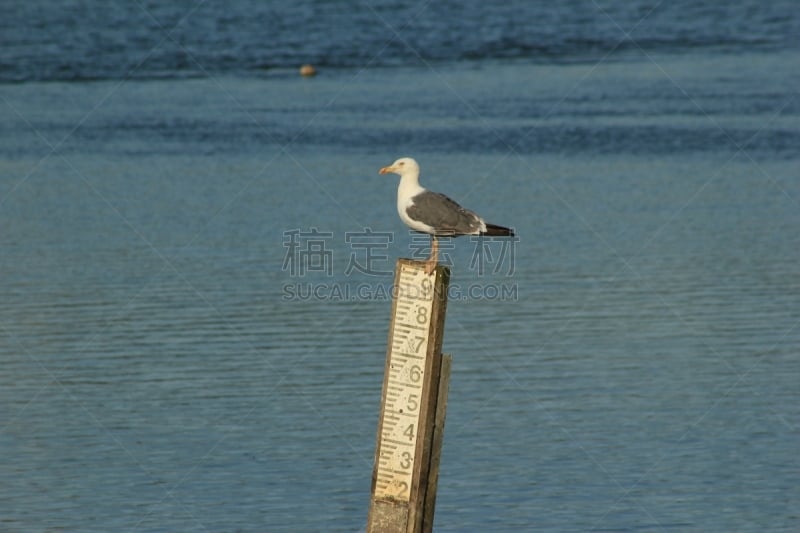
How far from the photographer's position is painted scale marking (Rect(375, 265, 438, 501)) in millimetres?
10414

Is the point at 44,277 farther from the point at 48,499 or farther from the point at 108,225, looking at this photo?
the point at 48,499

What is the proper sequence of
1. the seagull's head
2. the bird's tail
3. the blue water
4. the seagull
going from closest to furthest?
the bird's tail → the seagull → the seagull's head → the blue water

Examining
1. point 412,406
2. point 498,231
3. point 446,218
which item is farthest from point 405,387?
point 446,218

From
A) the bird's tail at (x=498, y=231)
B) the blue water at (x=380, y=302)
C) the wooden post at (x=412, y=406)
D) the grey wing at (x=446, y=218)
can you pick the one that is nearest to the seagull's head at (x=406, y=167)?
the grey wing at (x=446, y=218)

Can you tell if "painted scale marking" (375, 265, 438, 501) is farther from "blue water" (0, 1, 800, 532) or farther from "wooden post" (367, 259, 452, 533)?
"blue water" (0, 1, 800, 532)

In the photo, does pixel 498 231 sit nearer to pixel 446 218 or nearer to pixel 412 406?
pixel 446 218

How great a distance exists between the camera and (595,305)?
19797mm

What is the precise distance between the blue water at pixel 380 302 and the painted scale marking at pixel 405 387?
250 centimetres

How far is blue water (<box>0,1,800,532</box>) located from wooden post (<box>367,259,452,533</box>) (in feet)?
7.91

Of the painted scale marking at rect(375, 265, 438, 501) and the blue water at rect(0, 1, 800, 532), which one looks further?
the blue water at rect(0, 1, 800, 532)

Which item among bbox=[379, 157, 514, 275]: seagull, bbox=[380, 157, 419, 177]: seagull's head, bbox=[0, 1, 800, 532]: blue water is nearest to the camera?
bbox=[379, 157, 514, 275]: seagull

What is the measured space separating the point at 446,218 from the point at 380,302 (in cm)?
855

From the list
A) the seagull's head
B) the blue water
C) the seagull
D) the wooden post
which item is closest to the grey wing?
the seagull

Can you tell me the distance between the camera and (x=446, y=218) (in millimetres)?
11945
